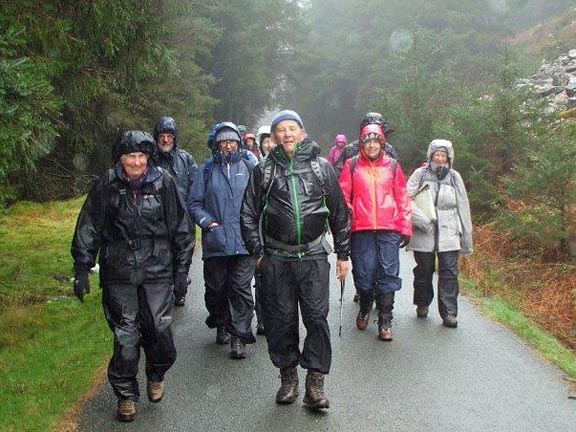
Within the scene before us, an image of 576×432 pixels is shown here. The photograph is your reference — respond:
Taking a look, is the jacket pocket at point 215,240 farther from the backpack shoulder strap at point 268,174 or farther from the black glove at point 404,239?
the black glove at point 404,239

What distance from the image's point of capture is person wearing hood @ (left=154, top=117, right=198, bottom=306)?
301 inches

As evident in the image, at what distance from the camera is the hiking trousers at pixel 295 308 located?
195 inches

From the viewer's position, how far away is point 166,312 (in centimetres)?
486

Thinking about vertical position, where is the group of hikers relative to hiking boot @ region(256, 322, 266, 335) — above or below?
above

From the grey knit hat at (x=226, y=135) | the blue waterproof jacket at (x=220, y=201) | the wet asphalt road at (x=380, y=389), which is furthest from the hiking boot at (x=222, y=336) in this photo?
the grey knit hat at (x=226, y=135)

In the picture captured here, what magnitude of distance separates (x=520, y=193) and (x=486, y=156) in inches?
172

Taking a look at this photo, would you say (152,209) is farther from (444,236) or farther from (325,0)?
(325,0)

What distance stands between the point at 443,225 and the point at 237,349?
2.99 metres

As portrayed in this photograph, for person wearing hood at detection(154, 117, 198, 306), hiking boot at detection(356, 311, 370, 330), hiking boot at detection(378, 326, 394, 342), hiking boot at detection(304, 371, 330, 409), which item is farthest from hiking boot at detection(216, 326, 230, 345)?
hiking boot at detection(304, 371, 330, 409)

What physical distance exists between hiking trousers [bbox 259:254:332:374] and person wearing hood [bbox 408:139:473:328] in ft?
9.24

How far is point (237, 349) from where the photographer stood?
20.5 feet

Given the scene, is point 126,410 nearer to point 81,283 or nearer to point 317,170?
point 81,283

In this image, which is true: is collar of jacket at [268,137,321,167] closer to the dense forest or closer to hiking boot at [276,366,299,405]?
hiking boot at [276,366,299,405]

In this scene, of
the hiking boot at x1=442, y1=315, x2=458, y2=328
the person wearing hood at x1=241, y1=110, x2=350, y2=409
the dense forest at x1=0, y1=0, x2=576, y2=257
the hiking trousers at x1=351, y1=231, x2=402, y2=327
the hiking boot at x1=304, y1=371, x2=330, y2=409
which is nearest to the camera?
the hiking boot at x1=304, y1=371, x2=330, y2=409
